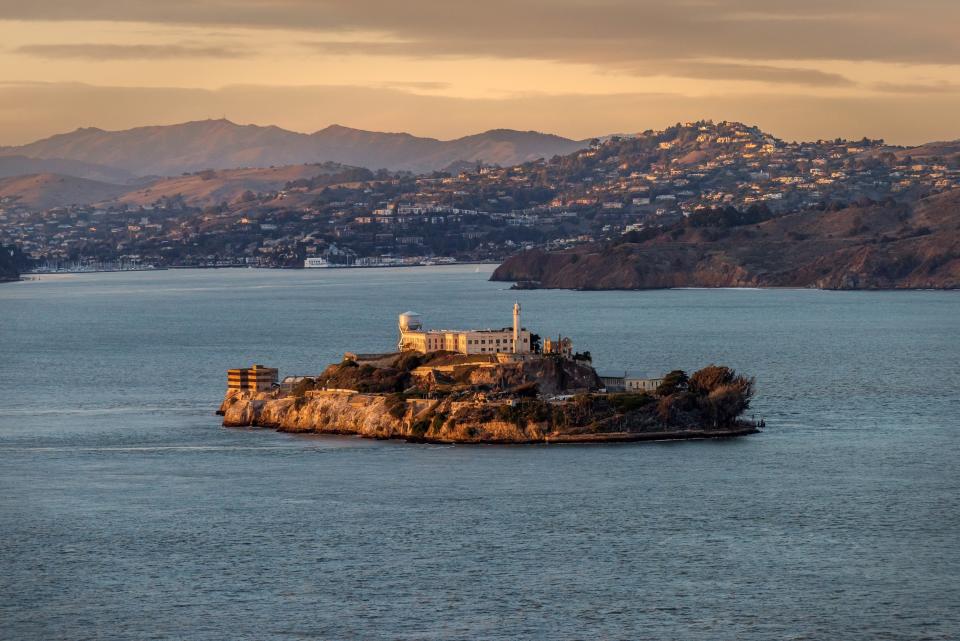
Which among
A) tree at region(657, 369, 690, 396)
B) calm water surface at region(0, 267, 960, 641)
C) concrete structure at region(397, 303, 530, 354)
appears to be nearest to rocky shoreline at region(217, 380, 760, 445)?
calm water surface at region(0, 267, 960, 641)

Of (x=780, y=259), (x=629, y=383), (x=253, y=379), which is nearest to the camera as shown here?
(x=629, y=383)

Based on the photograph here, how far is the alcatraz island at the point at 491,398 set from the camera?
61000 mm

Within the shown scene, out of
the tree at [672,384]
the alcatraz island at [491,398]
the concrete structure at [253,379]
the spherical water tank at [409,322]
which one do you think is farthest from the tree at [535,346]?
the concrete structure at [253,379]

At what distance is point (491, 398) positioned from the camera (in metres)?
62.4

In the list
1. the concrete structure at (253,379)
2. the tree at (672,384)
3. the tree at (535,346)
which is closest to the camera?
the tree at (672,384)

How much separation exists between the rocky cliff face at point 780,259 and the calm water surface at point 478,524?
321 ft

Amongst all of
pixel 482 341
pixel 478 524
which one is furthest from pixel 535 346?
pixel 478 524

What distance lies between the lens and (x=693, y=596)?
40.0 meters

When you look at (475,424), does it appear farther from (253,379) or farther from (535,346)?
(253,379)

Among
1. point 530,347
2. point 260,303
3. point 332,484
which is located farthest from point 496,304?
point 332,484

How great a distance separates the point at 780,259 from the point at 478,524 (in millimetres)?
145419

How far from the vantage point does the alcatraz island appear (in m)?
61.0

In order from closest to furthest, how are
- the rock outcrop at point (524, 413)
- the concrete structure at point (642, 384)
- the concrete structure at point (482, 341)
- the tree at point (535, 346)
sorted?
1. the rock outcrop at point (524, 413)
2. the concrete structure at point (642, 384)
3. the tree at point (535, 346)
4. the concrete structure at point (482, 341)

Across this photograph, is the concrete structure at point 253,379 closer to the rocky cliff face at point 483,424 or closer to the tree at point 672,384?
the rocky cliff face at point 483,424
